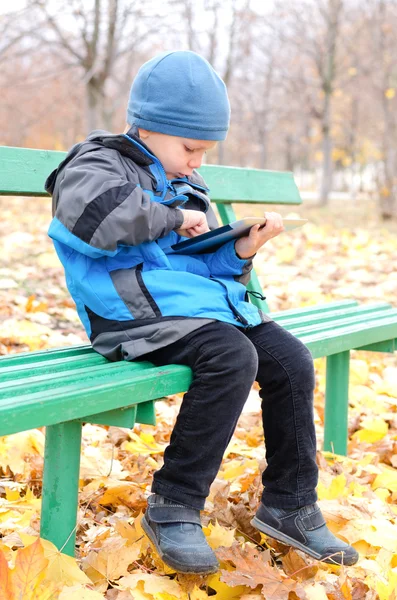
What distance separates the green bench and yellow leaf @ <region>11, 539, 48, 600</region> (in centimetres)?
24

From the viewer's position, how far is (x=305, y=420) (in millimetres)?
1872

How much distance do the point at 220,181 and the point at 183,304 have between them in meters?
1.25

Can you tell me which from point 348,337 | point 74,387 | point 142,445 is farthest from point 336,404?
point 74,387

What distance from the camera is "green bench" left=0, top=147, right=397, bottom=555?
1439 millimetres

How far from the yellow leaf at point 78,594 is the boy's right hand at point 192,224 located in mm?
906

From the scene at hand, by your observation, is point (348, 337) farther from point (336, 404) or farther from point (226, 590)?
point (226, 590)

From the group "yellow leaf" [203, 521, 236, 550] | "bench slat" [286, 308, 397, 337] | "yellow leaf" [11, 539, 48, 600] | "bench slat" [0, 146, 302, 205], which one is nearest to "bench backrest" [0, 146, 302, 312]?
"bench slat" [0, 146, 302, 205]

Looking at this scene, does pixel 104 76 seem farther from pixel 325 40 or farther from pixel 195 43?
pixel 325 40

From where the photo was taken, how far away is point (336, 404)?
8.82ft

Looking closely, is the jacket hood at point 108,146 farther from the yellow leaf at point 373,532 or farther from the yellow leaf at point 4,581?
the yellow leaf at point 373,532

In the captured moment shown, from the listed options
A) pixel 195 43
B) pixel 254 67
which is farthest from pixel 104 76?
pixel 254 67

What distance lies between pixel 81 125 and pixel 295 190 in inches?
1017

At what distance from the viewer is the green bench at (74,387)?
4.72 feet

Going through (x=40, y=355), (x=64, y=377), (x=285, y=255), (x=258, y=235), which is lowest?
(x=285, y=255)
